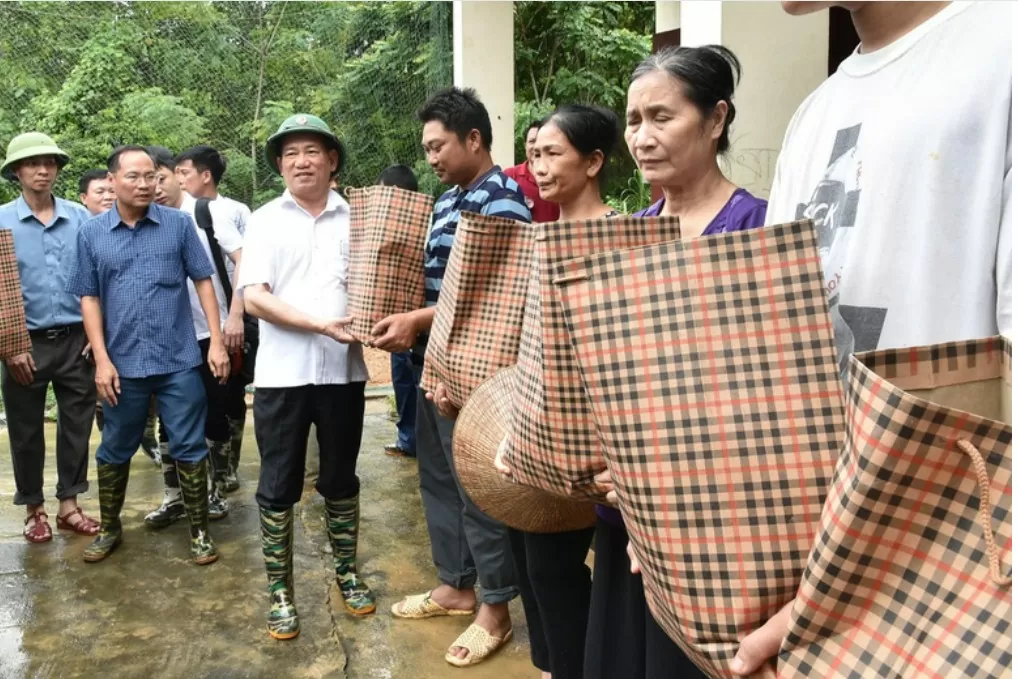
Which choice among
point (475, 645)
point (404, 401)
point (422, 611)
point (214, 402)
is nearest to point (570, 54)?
point (404, 401)

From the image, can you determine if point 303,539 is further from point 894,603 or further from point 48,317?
point 894,603

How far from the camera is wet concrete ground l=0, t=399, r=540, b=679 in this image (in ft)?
10.0

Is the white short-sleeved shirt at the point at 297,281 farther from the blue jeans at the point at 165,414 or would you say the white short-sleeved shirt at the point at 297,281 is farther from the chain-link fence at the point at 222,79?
the chain-link fence at the point at 222,79

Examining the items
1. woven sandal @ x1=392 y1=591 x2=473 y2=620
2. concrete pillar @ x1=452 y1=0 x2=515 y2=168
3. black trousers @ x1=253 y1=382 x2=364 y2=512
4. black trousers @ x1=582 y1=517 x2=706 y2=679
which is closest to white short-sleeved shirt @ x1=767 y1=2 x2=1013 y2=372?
black trousers @ x1=582 y1=517 x2=706 y2=679

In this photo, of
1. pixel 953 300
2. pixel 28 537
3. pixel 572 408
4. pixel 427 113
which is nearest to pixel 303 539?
pixel 28 537

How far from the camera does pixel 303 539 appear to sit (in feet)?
13.8

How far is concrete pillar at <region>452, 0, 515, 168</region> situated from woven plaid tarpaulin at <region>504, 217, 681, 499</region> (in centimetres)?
435

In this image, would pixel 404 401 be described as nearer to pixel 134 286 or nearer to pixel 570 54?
pixel 134 286

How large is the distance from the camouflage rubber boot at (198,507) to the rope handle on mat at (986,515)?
143 inches

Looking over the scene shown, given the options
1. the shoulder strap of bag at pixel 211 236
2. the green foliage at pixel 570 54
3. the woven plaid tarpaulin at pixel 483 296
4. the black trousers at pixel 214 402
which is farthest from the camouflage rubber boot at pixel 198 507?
the green foliage at pixel 570 54

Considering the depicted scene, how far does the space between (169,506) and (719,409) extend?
12.9 ft

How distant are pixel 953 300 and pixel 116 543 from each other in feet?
12.7

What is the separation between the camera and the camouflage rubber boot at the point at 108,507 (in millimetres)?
4023

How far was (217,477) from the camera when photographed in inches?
186
